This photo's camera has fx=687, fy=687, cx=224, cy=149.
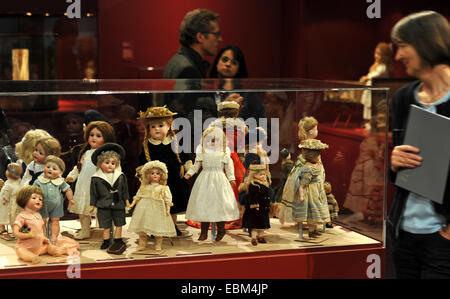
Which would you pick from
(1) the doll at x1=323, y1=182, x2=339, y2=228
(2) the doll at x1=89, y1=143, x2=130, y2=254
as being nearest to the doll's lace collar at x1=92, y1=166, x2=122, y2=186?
(2) the doll at x1=89, y1=143, x2=130, y2=254

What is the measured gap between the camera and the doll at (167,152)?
3748 mm

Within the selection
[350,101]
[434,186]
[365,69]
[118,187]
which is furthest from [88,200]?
[365,69]

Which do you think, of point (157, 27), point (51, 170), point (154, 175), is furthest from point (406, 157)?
point (157, 27)

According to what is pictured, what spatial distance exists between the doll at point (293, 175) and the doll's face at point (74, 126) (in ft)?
4.02

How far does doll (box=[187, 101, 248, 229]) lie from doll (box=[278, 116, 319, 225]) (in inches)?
10.6

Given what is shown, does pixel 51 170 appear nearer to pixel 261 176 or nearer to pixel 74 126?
pixel 74 126

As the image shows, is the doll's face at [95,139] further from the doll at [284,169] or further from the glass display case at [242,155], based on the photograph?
the doll at [284,169]

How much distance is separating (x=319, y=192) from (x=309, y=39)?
4.00 metres

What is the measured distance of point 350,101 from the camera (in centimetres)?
397

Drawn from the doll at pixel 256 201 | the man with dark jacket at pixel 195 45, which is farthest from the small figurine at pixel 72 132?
the man with dark jacket at pixel 195 45

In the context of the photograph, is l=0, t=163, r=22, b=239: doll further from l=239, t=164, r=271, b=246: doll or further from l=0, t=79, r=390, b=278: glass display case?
l=239, t=164, r=271, b=246: doll

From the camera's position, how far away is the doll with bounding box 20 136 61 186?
11.9ft

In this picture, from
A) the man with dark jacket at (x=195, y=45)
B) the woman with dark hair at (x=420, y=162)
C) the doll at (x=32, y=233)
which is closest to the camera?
the woman with dark hair at (x=420, y=162)

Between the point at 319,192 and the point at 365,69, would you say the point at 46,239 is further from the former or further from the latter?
the point at 365,69
